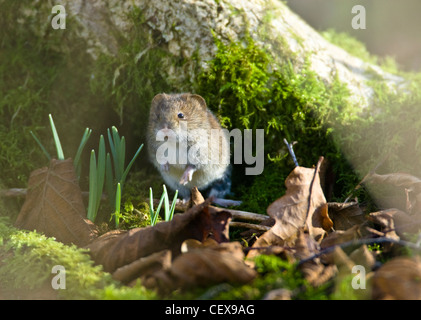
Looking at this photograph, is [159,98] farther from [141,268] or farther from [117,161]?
[141,268]

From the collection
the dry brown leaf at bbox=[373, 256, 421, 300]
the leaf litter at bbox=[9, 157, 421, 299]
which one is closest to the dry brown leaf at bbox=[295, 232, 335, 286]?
the leaf litter at bbox=[9, 157, 421, 299]

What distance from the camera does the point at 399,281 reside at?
1.96 m

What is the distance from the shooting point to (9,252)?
2.83 m

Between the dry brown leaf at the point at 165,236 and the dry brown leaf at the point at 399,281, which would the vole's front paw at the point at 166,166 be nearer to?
the dry brown leaf at the point at 165,236

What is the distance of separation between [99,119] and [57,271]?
2848 millimetres

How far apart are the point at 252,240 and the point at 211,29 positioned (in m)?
2.36

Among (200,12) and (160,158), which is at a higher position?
(200,12)

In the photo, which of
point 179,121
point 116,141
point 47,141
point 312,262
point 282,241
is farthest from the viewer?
point 47,141

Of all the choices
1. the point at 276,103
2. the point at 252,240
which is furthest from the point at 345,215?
the point at 276,103

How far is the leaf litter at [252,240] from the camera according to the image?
2.09m

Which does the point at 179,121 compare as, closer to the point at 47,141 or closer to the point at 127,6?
the point at 127,6

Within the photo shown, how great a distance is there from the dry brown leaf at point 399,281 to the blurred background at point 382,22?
22.0 ft

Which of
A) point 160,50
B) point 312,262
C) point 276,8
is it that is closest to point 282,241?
point 312,262

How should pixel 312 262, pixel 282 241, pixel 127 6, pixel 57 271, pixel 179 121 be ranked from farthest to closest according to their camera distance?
pixel 127 6
pixel 179 121
pixel 282 241
pixel 57 271
pixel 312 262
